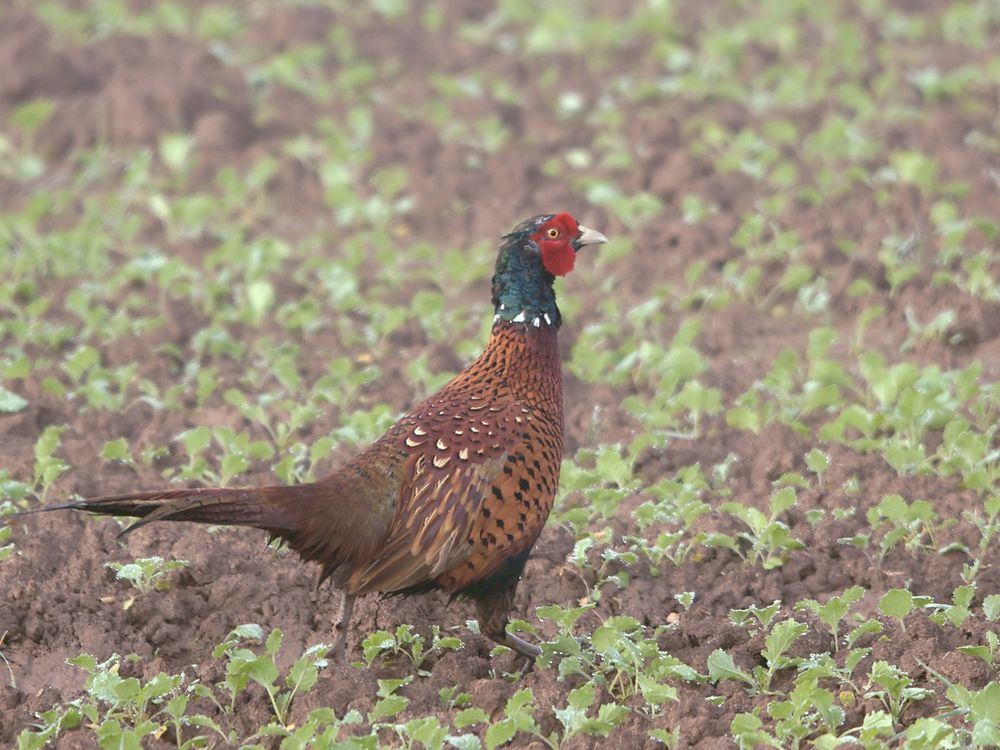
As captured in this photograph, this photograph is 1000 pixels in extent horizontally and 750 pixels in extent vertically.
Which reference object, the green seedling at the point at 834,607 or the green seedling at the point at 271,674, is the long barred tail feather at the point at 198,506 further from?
the green seedling at the point at 834,607

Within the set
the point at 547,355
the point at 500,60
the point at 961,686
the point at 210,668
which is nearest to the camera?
the point at 961,686

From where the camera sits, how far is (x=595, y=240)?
18.9 feet

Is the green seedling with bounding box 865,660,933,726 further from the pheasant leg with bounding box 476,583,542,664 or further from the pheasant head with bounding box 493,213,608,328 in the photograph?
the pheasant head with bounding box 493,213,608,328

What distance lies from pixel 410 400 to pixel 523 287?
6.25 feet

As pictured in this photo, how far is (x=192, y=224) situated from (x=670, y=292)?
2651mm

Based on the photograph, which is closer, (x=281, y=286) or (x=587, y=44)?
(x=281, y=286)

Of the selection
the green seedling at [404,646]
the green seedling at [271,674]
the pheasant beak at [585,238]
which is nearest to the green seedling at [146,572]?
the green seedling at [271,674]

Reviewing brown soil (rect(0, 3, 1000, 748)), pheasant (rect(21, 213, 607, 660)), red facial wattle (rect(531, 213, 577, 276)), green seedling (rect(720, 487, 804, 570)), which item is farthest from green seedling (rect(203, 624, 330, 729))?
green seedling (rect(720, 487, 804, 570))

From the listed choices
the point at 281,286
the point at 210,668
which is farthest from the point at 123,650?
the point at 281,286

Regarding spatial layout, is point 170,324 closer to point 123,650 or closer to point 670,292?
point 670,292

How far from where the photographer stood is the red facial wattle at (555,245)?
5.54 metres

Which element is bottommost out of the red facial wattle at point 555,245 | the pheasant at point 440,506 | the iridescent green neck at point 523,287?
the pheasant at point 440,506

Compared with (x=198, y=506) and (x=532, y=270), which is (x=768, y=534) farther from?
(x=198, y=506)

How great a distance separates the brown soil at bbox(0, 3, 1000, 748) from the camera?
5211mm
